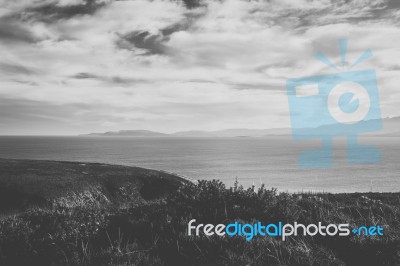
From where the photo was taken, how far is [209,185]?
26.1 ft

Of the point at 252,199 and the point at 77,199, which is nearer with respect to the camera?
the point at 252,199

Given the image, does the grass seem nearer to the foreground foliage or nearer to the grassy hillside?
the foreground foliage

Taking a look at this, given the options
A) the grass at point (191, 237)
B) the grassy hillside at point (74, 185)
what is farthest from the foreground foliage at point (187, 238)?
the grassy hillside at point (74, 185)

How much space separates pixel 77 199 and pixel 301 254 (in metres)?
12.5

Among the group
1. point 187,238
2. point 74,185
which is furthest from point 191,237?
point 74,185

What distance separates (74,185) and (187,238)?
1245 cm

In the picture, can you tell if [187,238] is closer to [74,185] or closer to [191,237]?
[191,237]

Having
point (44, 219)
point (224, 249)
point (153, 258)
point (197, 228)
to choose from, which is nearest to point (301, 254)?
point (224, 249)

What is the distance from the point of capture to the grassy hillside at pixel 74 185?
1478cm

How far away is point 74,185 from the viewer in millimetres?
16750

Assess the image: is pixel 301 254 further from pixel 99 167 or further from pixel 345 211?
pixel 99 167

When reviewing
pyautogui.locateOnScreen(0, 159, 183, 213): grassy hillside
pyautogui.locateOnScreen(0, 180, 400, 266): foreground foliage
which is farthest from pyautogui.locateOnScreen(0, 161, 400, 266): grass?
pyautogui.locateOnScreen(0, 159, 183, 213): grassy hillside

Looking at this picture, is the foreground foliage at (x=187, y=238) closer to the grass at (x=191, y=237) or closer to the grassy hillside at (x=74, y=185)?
the grass at (x=191, y=237)

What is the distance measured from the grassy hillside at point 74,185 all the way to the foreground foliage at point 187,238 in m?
8.17
